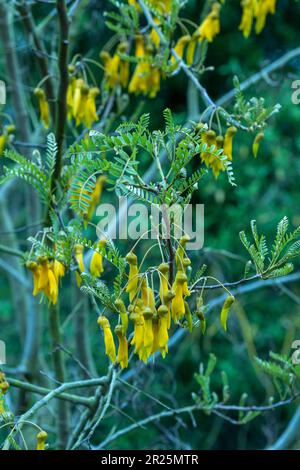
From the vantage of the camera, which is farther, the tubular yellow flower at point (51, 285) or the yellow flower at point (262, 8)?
the yellow flower at point (262, 8)

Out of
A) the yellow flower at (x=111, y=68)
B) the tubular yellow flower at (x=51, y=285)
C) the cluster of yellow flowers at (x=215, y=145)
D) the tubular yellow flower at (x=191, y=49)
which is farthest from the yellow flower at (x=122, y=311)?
A: the yellow flower at (x=111, y=68)

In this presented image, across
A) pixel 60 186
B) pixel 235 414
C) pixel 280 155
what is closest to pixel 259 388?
pixel 235 414

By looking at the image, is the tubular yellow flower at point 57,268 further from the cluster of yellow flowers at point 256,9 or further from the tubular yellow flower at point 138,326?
the cluster of yellow flowers at point 256,9

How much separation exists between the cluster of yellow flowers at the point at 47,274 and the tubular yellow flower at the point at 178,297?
1.04 ft

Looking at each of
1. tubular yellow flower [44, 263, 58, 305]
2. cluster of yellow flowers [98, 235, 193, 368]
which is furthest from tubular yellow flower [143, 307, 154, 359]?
tubular yellow flower [44, 263, 58, 305]

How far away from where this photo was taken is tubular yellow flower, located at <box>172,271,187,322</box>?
125 cm

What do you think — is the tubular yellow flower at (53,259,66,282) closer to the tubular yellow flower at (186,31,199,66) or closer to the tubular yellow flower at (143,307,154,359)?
the tubular yellow flower at (143,307,154,359)

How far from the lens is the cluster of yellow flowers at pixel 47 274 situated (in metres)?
1.48

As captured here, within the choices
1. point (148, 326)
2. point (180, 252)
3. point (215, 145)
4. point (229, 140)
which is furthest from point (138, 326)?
point (229, 140)

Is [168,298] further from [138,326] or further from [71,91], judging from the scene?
[71,91]

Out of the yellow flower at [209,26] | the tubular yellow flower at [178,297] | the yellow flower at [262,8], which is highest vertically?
the yellow flower at [262,8]

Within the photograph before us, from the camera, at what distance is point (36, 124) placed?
299 centimetres

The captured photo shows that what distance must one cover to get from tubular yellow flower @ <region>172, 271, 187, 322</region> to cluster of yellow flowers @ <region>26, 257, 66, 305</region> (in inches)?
12.5

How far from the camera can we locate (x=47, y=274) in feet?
4.88
